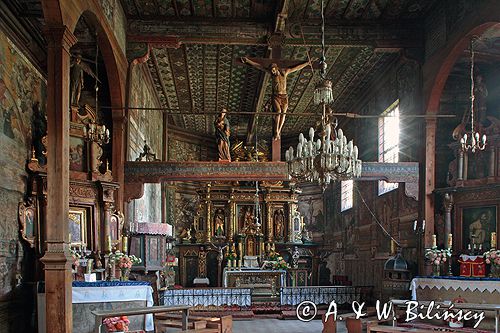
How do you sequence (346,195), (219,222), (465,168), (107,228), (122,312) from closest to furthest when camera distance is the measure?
(122,312)
(107,228)
(465,168)
(346,195)
(219,222)

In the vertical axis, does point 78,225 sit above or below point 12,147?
below

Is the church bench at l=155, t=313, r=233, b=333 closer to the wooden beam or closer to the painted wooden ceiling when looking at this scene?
the painted wooden ceiling

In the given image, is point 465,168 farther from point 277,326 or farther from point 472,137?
point 277,326

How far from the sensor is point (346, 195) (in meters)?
20.0

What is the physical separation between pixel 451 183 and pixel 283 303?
18.5ft

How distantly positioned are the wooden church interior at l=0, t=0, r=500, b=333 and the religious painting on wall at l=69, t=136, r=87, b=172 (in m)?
0.03

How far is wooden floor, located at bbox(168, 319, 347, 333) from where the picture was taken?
10.7 metres

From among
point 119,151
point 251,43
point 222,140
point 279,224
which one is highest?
point 251,43

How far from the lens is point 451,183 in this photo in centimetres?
1150

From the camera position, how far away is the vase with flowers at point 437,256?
1105 cm

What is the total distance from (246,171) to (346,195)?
8.50m

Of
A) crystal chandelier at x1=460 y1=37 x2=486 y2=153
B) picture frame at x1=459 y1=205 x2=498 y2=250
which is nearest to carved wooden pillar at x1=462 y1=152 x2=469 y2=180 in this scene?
crystal chandelier at x1=460 y1=37 x2=486 y2=153

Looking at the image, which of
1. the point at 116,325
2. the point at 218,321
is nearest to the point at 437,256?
the point at 218,321

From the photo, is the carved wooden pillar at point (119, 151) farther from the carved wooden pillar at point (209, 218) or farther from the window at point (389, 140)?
the carved wooden pillar at point (209, 218)
